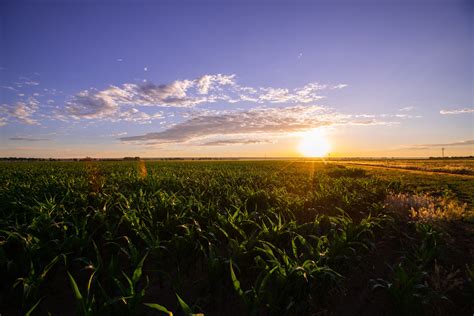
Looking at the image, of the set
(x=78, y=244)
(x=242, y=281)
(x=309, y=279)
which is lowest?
(x=242, y=281)

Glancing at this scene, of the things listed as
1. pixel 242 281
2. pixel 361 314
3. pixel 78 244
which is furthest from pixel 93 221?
pixel 361 314

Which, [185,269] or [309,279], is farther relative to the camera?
[185,269]

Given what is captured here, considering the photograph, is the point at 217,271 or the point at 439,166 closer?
the point at 217,271

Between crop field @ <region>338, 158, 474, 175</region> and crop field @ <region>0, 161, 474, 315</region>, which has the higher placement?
crop field @ <region>0, 161, 474, 315</region>

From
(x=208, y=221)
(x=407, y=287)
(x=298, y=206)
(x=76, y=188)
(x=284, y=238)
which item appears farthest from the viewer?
(x=76, y=188)

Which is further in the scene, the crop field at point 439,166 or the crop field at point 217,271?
the crop field at point 439,166

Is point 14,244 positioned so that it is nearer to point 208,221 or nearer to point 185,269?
point 185,269

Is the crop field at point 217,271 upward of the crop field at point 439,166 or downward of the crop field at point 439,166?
upward

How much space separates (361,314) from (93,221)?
5.49 meters

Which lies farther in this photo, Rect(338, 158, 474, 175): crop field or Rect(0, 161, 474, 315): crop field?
Rect(338, 158, 474, 175): crop field

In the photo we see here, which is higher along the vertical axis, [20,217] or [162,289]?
[20,217]

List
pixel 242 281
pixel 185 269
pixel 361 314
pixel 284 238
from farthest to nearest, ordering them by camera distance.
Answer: pixel 284 238 < pixel 185 269 < pixel 242 281 < pixel 361 314

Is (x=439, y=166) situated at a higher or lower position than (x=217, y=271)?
lower

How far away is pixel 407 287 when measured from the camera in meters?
3.77
